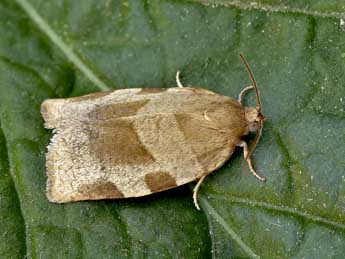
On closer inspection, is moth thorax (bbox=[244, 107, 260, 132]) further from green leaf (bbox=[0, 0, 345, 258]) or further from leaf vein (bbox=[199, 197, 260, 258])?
leaf vein (bbox=[199, 197, 260, 258])

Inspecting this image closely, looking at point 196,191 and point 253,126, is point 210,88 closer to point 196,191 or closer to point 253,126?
point 253,126

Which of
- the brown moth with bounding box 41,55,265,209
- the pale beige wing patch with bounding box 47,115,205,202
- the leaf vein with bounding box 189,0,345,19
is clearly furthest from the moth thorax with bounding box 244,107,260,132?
the leaf vein with bounding box 189,0,345,19

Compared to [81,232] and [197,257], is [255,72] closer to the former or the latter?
[197,257]

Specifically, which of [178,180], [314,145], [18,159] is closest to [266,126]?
[314,145]

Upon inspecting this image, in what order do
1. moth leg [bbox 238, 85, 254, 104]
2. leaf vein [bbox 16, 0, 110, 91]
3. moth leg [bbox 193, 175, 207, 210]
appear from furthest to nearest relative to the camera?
leaf vein [bbox 16, 0, 110, 91]
moth leg [bbox 238, 85, 254, 104]
moth leg [bbox 193, 175, 207, 210]

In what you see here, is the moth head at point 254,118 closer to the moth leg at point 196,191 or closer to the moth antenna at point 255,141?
the moth antenna at point 255,141

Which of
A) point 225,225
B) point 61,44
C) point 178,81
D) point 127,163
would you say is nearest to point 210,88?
point 178,81

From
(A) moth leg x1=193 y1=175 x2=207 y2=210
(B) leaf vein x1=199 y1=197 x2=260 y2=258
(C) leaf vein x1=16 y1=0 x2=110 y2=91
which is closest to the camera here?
(B) leaf vein x1=199 y1=197 x2=260 y2=258

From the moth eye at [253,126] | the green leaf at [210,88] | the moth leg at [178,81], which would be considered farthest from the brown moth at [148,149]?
the moth leg at [178,81]
